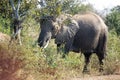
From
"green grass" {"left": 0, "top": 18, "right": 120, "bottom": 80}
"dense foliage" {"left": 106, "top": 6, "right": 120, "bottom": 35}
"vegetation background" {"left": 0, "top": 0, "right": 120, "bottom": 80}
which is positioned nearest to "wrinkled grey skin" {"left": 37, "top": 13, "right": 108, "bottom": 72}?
"vegetation background" {"left": 0, "top": 0, "right": 120, "bottom": 80}

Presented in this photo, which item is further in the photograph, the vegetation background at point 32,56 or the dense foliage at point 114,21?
the dense foliage at point 114,21

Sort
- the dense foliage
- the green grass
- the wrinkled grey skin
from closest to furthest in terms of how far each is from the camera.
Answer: the green grass < the wrinkled grey skin < the dense foliage

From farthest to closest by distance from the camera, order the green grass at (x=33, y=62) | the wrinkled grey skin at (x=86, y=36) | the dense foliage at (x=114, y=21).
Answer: the dense foliage at (x=114, y=21) < the wrinkled grey skin at (x=86, y=36) < the green grass at (x=33, y=62)

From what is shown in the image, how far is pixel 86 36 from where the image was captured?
14.7m

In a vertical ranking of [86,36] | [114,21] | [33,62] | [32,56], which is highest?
[32,56]

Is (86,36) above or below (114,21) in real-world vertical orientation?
above

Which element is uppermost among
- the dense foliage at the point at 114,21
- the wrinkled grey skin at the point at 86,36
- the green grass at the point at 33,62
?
the green grass at the point at 33,62

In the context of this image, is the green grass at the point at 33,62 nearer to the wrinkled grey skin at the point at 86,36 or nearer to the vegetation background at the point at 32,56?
the vegetation background at the point at 32,56

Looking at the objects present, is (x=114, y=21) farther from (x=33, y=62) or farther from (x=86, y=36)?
(x=33, y=62)

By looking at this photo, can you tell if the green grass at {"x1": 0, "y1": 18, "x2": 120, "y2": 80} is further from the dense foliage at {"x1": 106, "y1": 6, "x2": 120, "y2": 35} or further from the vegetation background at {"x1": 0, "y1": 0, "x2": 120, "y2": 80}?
the dense foliage at {"x1": 106, "y1": 6, "x2": 120, "y2": 35}

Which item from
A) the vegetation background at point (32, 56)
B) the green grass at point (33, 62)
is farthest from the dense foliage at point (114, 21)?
the green grass at point (33, 62)

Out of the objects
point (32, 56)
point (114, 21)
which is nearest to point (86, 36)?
point (32, 56)

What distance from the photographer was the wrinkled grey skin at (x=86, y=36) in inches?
553

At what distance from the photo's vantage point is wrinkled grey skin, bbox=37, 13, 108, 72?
553 inches
